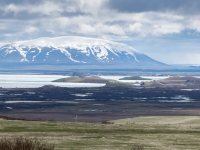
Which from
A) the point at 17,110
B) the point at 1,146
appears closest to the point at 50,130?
the point at 1,146

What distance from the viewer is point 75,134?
116ft

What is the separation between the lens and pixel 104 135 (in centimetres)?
3500

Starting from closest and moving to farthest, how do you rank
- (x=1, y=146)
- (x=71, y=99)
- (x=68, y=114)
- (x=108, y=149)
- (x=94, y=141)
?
(x=1, y=146) < (x=108, y=149) < (x=94, y=141) < (x=68, y=114) < (x=71, y=99)

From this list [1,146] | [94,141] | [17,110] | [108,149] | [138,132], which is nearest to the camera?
[1,146]

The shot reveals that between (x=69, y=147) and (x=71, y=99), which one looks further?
(x=71, y=99)

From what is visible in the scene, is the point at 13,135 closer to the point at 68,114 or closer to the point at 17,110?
the point at 68,114

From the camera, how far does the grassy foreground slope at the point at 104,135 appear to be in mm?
30109

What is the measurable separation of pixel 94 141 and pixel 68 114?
53047 mm

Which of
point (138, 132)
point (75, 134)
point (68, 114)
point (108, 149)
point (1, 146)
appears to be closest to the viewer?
point (1, 146)

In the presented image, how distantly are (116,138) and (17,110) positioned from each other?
194ft

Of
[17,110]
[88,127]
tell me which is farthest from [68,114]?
[88,127]

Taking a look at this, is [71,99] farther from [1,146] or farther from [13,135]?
[1,146]

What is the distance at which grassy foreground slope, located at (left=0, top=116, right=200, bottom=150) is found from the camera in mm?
30109

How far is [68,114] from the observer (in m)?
84.6
